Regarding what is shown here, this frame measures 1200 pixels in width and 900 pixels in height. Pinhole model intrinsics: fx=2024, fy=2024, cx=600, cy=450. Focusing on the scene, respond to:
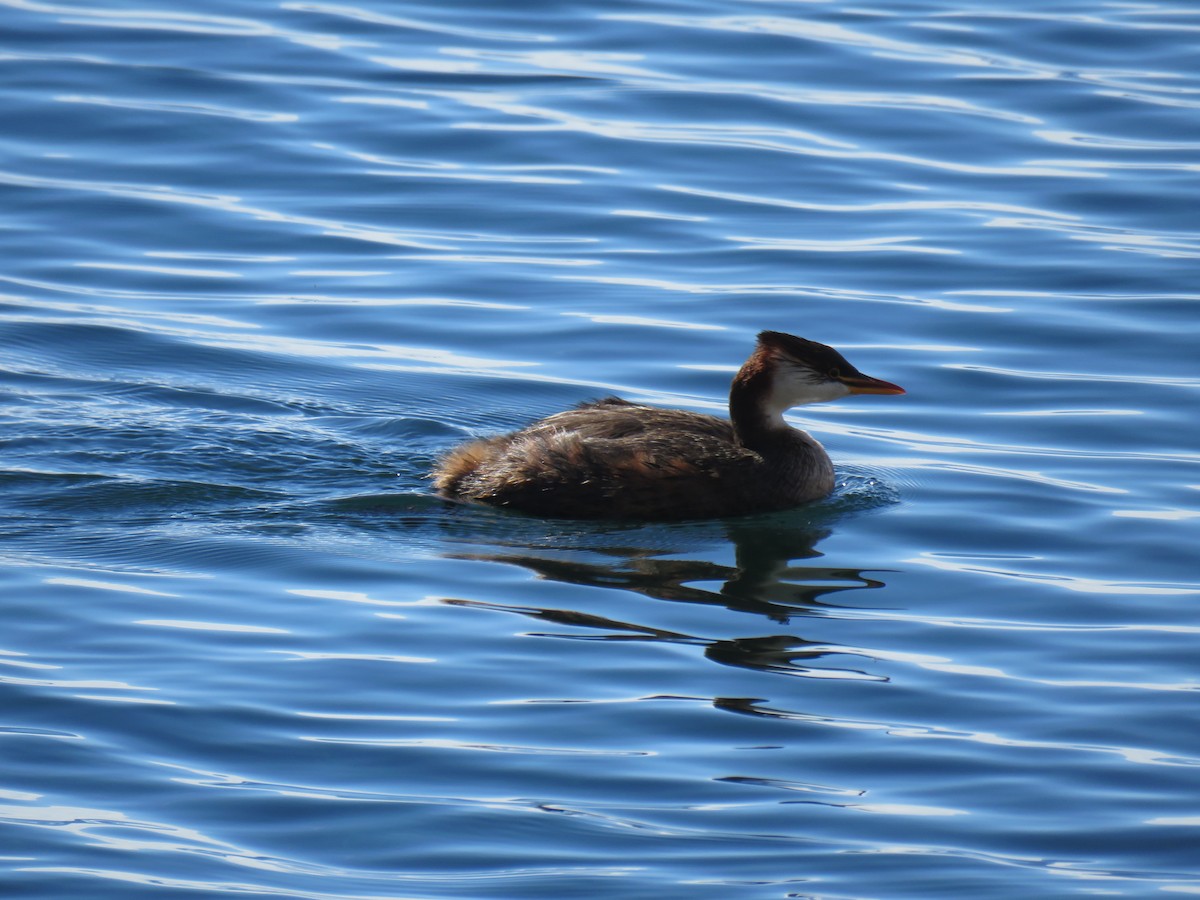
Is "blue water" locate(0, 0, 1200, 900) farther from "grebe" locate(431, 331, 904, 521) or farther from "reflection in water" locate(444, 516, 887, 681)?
"grebe" locate(431, 331, 904, 521)

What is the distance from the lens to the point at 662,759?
22.4 feet

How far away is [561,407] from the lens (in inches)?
440

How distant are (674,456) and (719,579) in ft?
3.05

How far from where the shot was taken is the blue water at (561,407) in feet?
21.1

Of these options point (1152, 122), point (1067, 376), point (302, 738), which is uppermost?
point (1152, 122)

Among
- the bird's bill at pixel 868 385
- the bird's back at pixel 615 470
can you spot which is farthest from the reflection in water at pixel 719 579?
the bird's bill at pixel 868 385

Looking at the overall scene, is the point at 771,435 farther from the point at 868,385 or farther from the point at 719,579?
the point at 719,579

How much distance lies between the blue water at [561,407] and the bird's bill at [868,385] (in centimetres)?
48

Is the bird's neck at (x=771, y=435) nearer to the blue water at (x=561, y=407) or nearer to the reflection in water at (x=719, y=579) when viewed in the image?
the blue water at (x=561, y=407)

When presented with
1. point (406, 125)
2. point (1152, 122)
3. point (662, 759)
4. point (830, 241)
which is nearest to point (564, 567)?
point (662, 759)

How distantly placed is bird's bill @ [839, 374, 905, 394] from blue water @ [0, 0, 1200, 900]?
1.58 feet

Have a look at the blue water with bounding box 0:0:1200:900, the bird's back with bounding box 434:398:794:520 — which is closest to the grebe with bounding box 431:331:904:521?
the bird's back with bounding box 434:398:794:520

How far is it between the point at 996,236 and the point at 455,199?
4.04 metres

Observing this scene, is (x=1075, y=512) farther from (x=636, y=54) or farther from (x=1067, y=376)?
(x=636, y=54)
